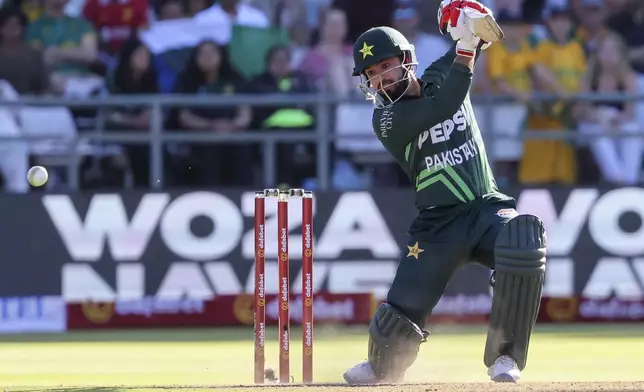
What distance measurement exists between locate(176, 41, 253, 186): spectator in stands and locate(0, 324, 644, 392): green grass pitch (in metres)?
1.57

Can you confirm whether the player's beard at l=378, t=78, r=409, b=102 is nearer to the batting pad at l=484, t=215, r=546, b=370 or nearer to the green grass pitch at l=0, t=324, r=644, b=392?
the batting pad at l=484, t=215, r=546, b=370

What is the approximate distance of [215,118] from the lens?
11.7 m

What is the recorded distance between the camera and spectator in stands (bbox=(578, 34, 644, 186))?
1179cm

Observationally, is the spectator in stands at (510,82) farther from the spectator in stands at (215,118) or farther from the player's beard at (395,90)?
the player's beard at (395,90)

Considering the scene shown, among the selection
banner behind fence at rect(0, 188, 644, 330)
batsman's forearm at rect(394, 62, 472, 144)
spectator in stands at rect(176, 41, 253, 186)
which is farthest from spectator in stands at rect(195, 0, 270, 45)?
batsman's forearm at rect(394, 62, 472, 144)

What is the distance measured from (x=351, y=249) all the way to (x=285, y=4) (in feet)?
9.61

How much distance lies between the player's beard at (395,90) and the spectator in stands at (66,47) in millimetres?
6009

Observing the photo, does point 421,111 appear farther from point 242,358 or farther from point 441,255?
point 242,358

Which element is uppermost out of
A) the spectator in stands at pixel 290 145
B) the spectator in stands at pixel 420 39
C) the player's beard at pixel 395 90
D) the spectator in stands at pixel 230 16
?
the spectator in stands at pixel 230 16

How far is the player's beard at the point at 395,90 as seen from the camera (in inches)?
263

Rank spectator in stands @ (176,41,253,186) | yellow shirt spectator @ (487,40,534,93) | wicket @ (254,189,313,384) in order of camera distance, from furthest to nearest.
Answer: yellow shirt spectator @ (487,40,534,93) < spectator in stands @ (176,41,253,186) < wicket @ (254,189,313,384)

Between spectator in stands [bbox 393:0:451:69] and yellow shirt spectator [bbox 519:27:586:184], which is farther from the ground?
spectator in stands [bbox 393:0:451:69]

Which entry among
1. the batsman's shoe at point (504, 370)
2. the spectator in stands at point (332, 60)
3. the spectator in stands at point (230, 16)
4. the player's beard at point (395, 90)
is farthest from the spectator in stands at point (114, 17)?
the batsman's shoe at point (504, 370)

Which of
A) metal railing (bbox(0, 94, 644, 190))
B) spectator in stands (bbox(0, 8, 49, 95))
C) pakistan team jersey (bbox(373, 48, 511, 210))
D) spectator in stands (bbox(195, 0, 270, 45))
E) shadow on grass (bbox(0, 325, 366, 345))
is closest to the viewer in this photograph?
pakistan team jersey (bbox(373, 48, 511, 210))
